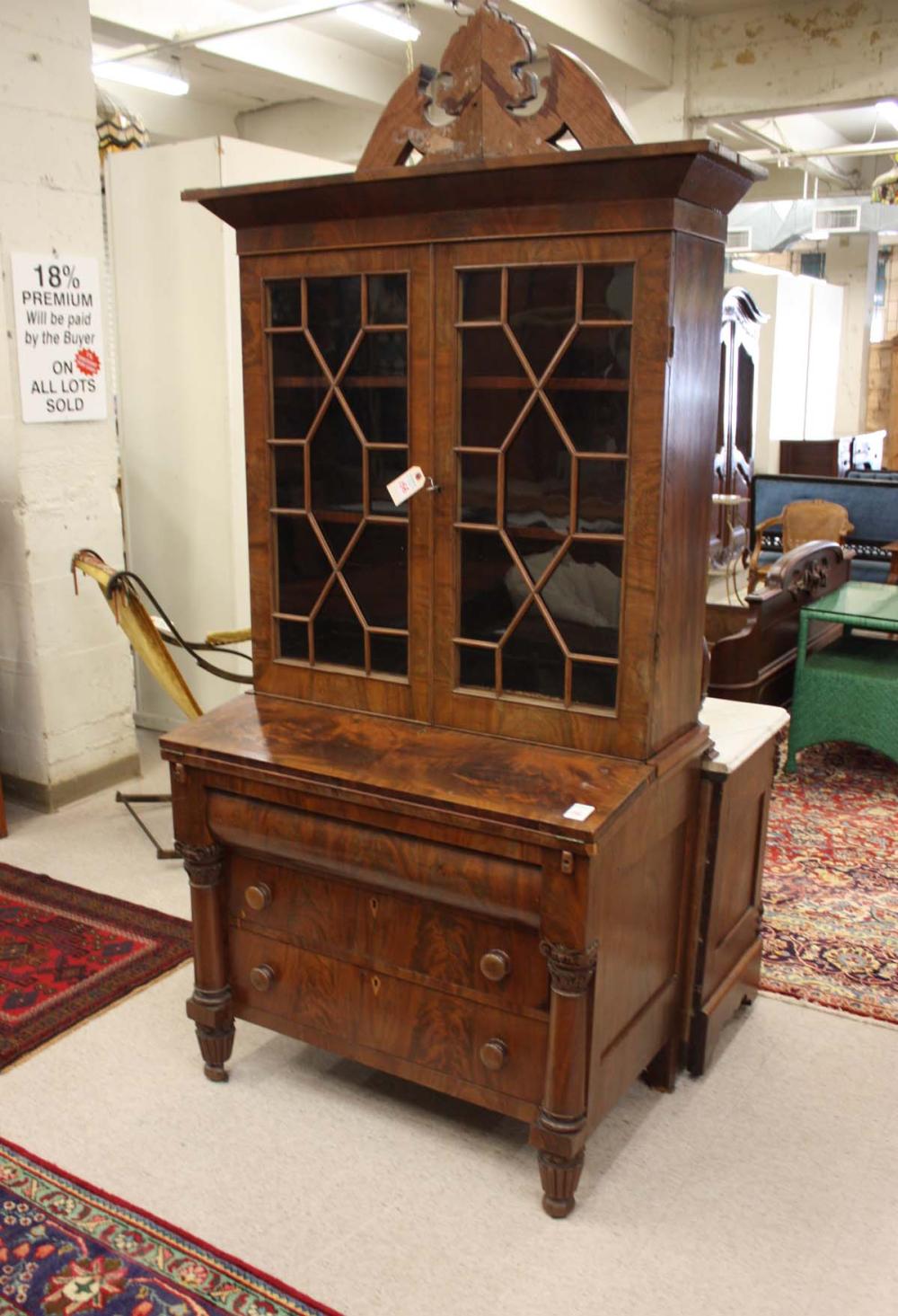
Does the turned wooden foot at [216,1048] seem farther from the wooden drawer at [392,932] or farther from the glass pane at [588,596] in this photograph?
the glass pane at [588,596]

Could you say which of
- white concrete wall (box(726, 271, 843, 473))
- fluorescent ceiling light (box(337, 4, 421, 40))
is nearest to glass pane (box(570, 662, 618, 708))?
fluorescent ceiling light (box(337, 4, 421, 40))

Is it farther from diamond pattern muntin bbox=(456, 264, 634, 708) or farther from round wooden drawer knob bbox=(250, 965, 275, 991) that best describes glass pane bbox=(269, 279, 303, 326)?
round wooden drawer knob bbox=(250, 965, 275, 991)

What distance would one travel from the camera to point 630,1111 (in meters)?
2.48

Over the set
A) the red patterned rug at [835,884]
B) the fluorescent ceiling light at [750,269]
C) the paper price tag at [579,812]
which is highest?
the fluorescent ceiling light at [750,269]

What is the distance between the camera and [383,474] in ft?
7.70

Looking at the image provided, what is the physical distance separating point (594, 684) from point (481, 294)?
768 millimetres

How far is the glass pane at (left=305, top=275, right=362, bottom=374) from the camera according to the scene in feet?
7.55

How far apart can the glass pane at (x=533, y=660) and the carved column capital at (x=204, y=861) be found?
2.39 ft

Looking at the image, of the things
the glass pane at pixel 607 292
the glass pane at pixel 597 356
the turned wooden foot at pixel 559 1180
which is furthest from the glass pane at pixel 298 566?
the turned wooden foot at pixel 559 1180

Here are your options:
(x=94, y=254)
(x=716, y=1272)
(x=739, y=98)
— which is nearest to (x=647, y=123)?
(x=739, y=98)

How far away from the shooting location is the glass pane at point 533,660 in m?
2.24

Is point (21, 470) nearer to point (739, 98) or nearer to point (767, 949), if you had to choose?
point (767, 949)

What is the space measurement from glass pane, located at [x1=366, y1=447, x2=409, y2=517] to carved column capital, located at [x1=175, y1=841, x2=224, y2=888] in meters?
0.80

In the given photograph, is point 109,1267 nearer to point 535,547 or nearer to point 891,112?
point 535,547
